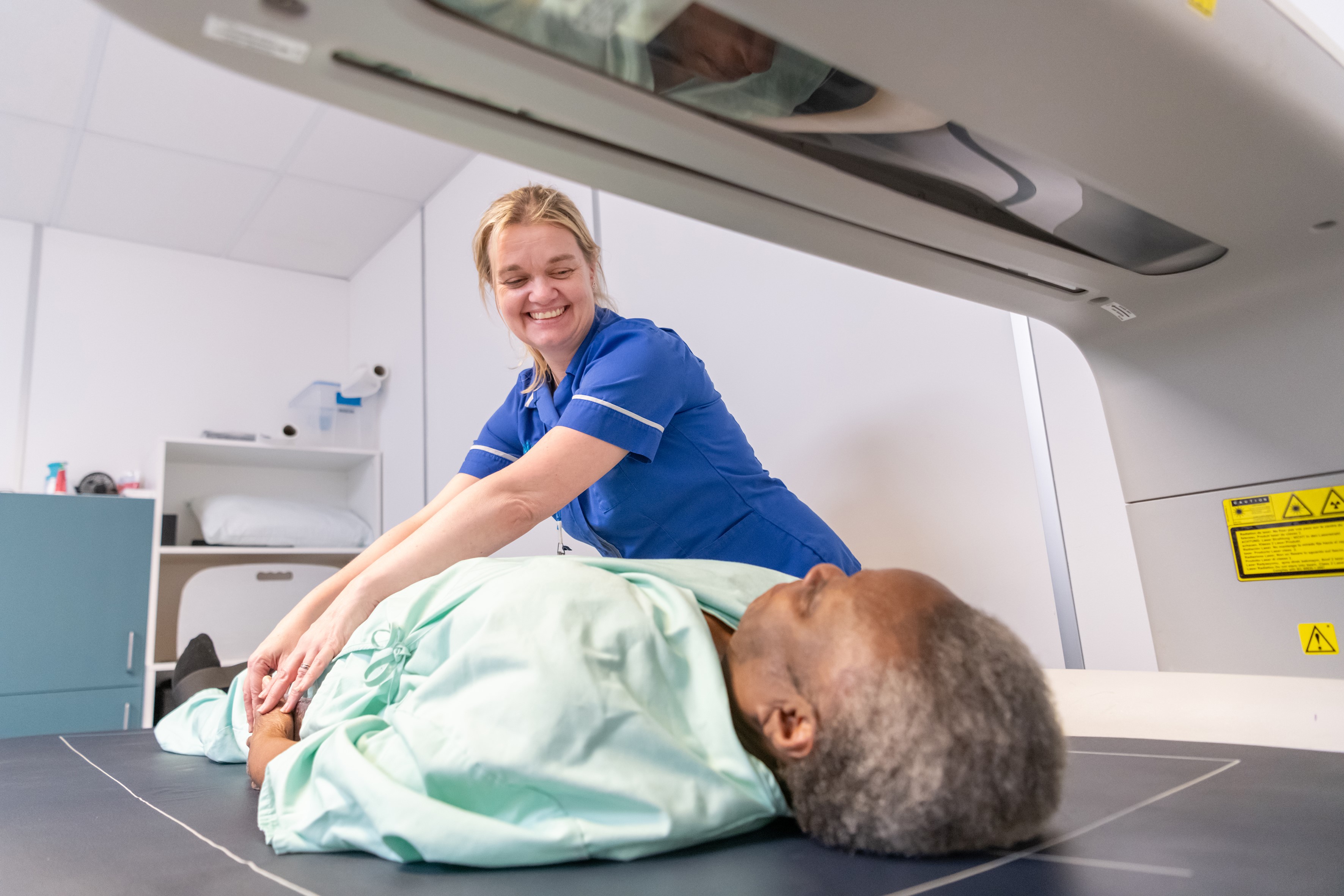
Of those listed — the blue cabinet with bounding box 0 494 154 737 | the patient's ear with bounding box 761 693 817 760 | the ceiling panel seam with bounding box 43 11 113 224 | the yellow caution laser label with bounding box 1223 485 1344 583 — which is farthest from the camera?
the blue cabinet with bounding box 0 494 154 737

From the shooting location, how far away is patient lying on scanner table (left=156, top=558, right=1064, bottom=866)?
1.95 ft

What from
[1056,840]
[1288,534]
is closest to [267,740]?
[1056,840]

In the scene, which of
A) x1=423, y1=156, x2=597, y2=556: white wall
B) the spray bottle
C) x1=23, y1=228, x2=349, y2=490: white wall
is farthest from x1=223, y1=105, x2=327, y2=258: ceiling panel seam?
the spray bottle

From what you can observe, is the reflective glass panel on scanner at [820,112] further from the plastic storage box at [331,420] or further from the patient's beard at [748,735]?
the plastic storage box at [331,420]

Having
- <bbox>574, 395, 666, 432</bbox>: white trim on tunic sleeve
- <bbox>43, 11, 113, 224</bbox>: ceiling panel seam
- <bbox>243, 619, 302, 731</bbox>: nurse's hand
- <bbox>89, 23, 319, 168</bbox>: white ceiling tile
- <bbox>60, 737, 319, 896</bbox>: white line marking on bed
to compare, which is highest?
<bbox>43, 11, 113, 224</bbox>: ceiling panel seam

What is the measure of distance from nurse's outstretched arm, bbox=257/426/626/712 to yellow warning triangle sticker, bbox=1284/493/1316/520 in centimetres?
77

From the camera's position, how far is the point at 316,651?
3.52 feet

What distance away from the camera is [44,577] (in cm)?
271

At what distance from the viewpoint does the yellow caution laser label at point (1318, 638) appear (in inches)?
33.1

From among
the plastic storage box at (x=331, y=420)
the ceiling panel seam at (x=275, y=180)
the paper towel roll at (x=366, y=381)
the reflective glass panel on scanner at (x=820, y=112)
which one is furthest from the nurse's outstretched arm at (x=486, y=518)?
the plastic storage box at (x=331, y=420)

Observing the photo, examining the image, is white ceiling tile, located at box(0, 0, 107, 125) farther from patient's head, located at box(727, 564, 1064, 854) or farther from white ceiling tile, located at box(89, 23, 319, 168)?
patient's head, located at box(727, 564, 1064, 854)

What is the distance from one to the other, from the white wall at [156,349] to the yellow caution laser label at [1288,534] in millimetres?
3311

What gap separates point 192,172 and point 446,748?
9.93ft

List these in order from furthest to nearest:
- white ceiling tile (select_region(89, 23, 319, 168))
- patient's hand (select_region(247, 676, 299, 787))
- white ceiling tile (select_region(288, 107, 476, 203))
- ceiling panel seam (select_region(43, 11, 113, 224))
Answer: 1. white ceiling tile (select_region(288, 107, 476, 203))
2. white ceiling tile (select_region(89, 23, 319, 168))
3. ceiling panel seam (select_region(43, 11, 113, 224))
4. patient's hand (select_region(247, 676, 299, 787))
